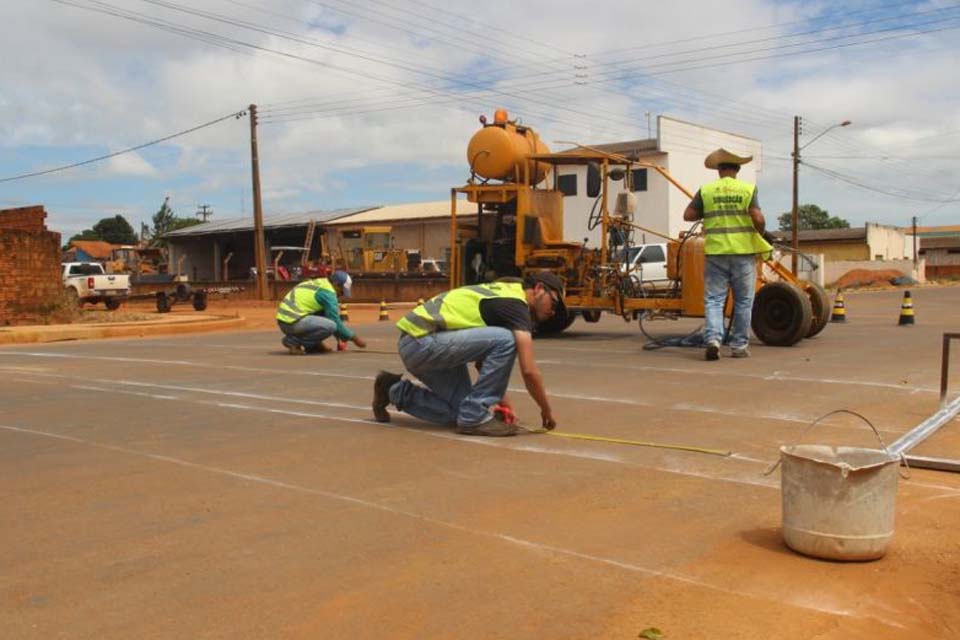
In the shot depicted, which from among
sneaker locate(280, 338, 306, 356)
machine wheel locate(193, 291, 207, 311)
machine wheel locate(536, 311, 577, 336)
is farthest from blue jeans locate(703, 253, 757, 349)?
machine wheel locate(193, 291, 207, 311)

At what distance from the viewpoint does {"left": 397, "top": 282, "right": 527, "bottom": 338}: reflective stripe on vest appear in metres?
6.61

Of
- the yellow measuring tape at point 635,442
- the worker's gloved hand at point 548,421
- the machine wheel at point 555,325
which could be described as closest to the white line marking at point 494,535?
the worker's gloved hand at point 548,421

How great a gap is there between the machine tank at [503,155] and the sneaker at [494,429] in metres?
9.16

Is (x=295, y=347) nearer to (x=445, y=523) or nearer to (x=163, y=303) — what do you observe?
(x=445, y=523)

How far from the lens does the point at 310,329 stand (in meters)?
12.9

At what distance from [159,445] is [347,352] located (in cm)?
701

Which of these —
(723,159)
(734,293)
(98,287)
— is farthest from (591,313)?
(98,287)

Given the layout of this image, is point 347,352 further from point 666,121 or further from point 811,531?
point 666,121

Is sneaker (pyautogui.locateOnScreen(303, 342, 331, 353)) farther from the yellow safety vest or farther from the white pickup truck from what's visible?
the white pickup truck

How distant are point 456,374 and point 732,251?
5503 millimetres

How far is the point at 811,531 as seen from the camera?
389cm

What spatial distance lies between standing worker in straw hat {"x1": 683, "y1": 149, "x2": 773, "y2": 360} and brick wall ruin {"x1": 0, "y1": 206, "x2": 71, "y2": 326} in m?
17.6

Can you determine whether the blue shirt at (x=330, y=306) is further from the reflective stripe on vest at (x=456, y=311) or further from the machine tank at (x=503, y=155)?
the reflective stripe on vest at (x=456, y=311)

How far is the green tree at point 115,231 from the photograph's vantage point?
420 feet
